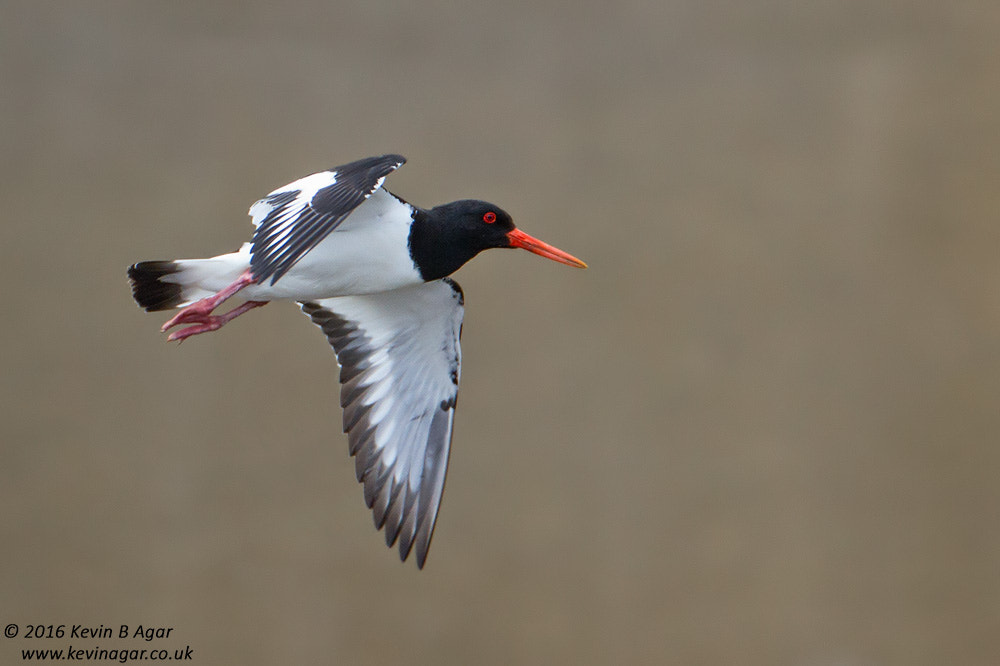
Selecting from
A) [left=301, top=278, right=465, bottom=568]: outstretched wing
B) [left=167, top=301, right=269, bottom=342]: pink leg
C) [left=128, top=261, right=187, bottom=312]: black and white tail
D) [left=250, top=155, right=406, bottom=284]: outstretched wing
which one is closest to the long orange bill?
[left=301, top=278, right=465, bottom=568]: outstretched wing

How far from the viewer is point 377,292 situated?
2.87m

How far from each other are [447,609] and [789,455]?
1.71m

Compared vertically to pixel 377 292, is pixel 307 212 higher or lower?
higher

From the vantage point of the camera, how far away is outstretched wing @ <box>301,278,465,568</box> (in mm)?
3086

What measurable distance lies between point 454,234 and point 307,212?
1.76 ft

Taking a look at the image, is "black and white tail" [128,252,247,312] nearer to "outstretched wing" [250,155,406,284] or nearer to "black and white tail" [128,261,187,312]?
"black and white tail" [128,261,187,312]

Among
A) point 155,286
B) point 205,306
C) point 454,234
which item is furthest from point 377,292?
point 155,286

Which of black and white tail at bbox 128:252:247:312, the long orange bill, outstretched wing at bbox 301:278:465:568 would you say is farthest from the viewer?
outstretched wing at bbox 301:278:465:568

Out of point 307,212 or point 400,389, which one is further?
point 400,389

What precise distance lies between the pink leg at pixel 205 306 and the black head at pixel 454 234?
0.43 metres

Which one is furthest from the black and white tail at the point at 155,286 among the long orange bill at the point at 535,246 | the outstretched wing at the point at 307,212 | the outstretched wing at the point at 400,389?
the long orange bill at the point at 535,246

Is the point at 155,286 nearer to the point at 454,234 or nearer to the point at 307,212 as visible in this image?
the point at 307,212

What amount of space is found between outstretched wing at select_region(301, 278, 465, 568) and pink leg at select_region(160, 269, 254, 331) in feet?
1.80

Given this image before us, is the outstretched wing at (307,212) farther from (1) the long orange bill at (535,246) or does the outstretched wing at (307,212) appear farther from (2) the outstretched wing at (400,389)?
(2) the outstretched wing at (400,389)
